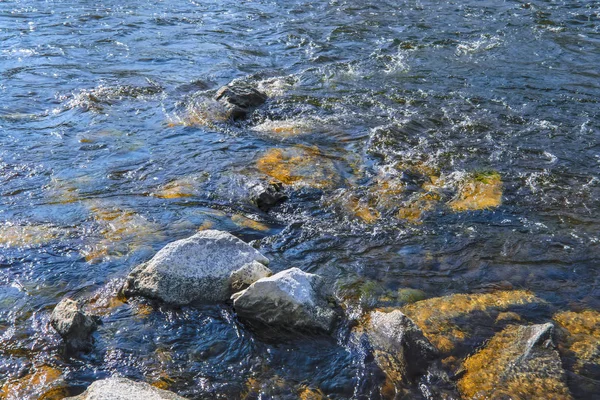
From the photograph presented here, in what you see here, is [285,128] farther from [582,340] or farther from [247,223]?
[582,340]

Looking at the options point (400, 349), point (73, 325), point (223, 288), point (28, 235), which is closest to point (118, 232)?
point (28, 235)

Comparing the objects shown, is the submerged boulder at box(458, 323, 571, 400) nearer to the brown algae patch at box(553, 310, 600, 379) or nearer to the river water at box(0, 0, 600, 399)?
the brown algae patch at box(553, 310, 600, 379)

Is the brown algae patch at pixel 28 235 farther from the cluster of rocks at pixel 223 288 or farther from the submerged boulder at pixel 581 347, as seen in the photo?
the submerged boulder at pixel 581 347

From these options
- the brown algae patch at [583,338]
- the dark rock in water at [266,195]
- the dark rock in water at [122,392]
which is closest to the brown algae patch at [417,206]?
the dark rock in water at [266,195]

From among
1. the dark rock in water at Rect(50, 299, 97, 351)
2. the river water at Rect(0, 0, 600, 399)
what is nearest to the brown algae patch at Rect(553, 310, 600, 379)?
the river water at Rect(0, 0, 600, 399)

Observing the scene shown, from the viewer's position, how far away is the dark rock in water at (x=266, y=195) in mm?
6707

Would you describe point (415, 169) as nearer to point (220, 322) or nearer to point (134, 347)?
point (220, 322)

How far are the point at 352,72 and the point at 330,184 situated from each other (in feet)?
14.0

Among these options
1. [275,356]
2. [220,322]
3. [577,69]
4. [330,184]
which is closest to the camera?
[275,356]

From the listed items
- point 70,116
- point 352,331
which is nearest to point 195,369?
point 352,331

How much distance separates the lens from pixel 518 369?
447cm

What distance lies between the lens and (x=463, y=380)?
14.5 ft

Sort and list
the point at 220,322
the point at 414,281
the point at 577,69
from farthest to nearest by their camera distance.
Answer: the point at 577,69 → the point at 414,281 → the point at 220,322

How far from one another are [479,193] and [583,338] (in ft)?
8.10
